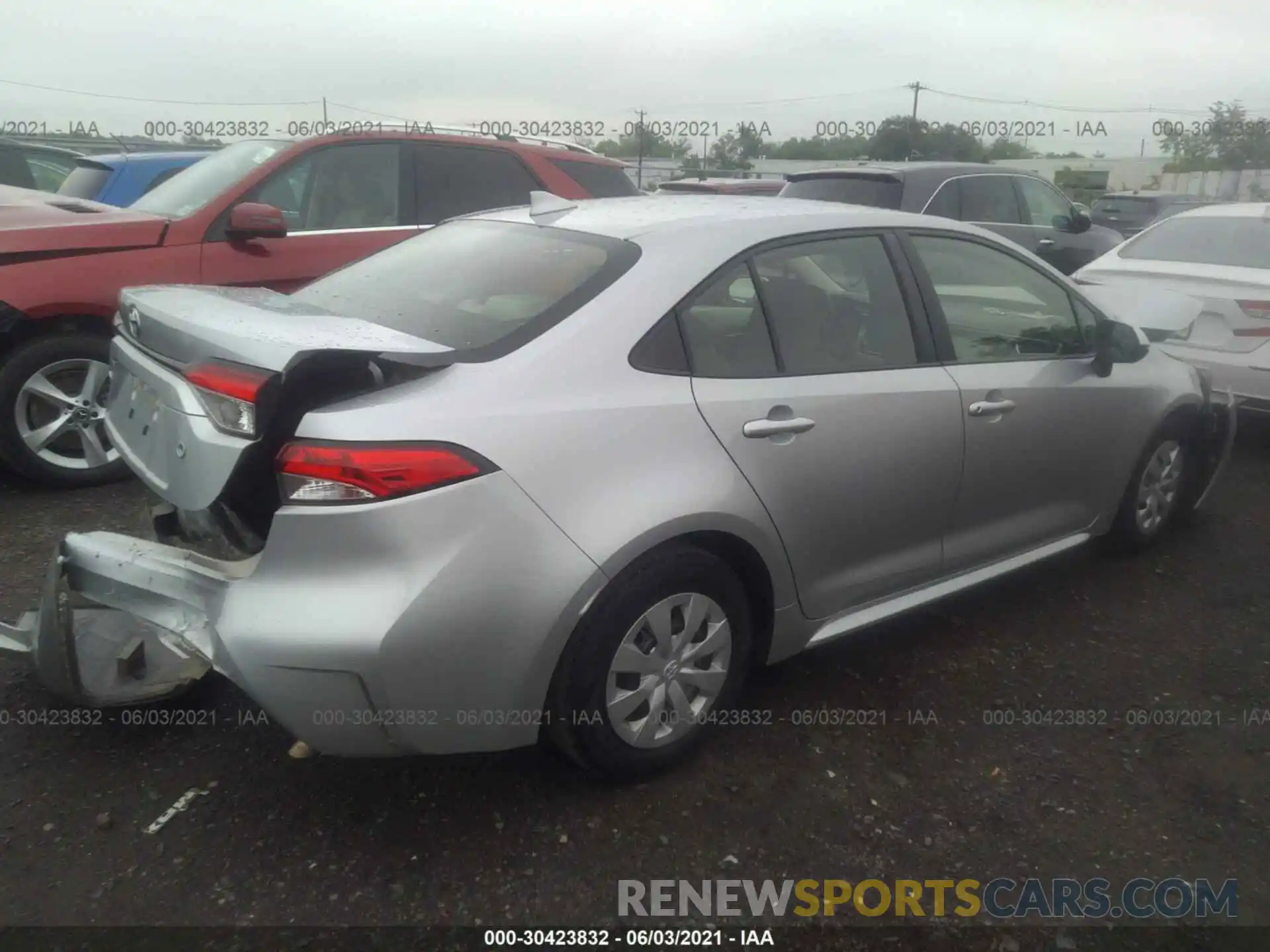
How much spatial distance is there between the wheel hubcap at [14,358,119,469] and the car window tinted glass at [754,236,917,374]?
126 inches

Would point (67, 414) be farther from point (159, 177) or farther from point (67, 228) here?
point (159, 177)

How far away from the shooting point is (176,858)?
7.89ft

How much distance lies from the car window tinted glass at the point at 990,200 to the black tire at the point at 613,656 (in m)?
6.65

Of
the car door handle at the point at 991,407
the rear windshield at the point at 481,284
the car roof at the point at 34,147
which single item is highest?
the car roof at the point at 34,147

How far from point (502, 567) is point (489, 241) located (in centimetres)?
134

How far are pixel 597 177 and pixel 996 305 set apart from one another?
335cm

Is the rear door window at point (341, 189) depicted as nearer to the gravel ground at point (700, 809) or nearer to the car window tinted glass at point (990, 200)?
the gravel ground at point (700, 809)

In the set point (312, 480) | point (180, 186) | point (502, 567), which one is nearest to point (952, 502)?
point (502, 567)

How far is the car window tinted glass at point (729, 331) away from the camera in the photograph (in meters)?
2.72

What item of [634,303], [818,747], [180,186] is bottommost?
[818,747]

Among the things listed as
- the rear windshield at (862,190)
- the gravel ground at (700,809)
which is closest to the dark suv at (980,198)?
the rear windshield at (862,190)

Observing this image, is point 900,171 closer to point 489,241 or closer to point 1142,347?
point 1142,347

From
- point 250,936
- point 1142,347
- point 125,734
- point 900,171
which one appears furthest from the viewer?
point 900,171

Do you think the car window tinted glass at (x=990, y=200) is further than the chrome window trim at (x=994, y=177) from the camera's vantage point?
Yes
